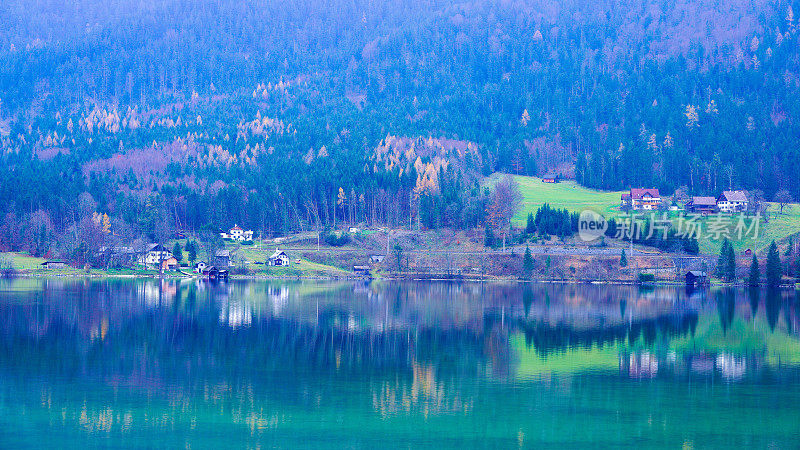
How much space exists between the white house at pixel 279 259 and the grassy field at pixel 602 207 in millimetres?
31398

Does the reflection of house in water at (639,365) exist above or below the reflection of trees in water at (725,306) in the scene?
below

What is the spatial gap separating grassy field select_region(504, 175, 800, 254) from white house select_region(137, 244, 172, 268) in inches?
1799

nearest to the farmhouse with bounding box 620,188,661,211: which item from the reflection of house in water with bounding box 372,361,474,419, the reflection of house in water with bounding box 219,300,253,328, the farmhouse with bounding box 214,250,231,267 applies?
the farmhouse with bounding box 214,250,231,267

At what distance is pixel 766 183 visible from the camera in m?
134

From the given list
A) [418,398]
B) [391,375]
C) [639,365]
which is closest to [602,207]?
[639,365]

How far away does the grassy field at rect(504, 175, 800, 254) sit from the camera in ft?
317

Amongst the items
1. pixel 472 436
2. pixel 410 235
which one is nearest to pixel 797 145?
pixel 410 235

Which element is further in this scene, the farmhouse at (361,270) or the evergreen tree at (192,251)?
the evergreen tree at (192,251)

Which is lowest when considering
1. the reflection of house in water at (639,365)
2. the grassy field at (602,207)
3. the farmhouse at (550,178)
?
the reflection of house in water at (639,365)

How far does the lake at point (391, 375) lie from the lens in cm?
2541

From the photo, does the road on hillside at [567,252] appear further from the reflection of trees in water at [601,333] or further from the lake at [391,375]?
the reflection of trees in water at [601,333]

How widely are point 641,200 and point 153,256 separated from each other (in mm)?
67841

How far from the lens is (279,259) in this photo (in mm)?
99688

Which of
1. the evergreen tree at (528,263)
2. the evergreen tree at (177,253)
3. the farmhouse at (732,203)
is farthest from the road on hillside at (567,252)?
the evergreen tree at (177,253)
